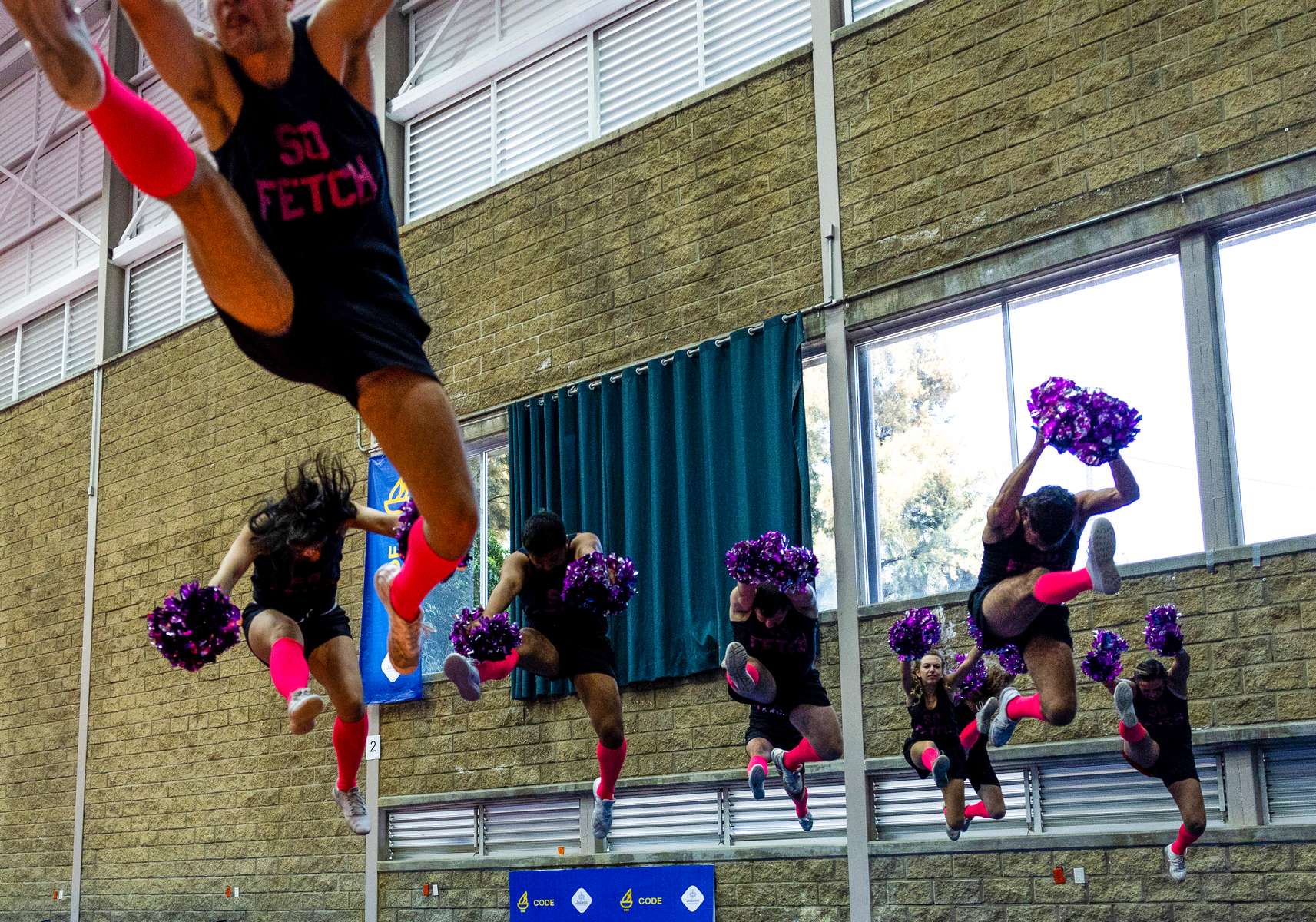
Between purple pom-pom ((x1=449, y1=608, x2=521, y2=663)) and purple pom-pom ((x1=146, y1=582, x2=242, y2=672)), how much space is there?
1.69 meters

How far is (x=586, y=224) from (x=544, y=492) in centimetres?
203

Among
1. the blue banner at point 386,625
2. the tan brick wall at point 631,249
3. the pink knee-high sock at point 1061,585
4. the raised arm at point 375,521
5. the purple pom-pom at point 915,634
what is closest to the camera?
the raised arm at point 375,521

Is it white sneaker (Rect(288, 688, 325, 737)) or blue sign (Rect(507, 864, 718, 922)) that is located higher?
white sneaker (Rect(288, 688, 325, 737))

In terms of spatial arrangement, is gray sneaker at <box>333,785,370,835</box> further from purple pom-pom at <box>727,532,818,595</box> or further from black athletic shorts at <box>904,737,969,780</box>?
black athletic shorts at <box>904,737,969,780</box>

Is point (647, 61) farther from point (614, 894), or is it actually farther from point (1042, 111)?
point (614, 894)

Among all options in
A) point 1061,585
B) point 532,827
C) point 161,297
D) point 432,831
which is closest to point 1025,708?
point 1061,585

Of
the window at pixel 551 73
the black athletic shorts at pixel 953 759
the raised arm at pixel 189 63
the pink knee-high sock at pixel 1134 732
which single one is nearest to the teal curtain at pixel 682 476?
the black athletic shorts at pixel 953 759

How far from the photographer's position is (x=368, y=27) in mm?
2789

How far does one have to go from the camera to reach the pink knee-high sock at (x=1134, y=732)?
23.2 ft

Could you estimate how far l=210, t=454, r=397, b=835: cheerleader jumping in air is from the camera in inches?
230

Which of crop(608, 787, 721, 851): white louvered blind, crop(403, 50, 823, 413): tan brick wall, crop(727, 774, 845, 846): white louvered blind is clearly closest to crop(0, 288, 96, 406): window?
crop(403, 50, 823, 413): tan brick wall

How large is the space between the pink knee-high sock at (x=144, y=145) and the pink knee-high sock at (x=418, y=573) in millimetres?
877

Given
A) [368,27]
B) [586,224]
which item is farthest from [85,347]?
[368,27]

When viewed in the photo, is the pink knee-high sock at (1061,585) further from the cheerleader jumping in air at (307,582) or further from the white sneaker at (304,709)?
the white sneaker at (304,709)
